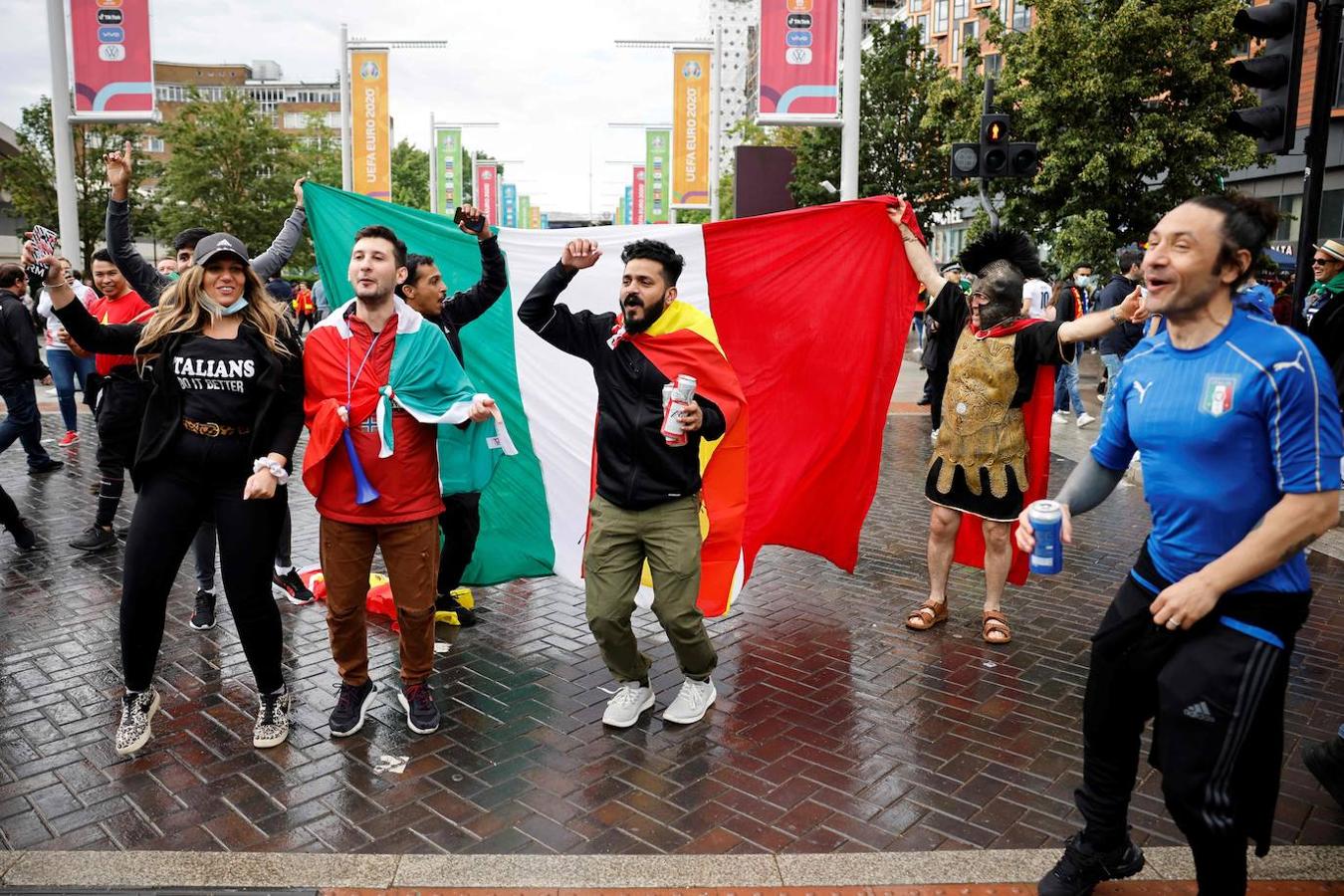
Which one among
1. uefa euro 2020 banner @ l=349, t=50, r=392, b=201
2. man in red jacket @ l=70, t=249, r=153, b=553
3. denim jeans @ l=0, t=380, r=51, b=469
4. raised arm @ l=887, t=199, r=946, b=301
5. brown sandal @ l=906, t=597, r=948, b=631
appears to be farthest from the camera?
uefa euro 2020 banner @ l=349, t=50, r=392, b=201

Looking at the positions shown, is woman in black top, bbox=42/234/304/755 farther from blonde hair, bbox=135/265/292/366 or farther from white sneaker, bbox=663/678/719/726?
white sneaker, bbox=663/678/719/726

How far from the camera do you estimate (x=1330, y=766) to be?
3.78 m

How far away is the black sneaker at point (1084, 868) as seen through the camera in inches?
125

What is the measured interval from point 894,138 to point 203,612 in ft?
89.7

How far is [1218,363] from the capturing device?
275 cm

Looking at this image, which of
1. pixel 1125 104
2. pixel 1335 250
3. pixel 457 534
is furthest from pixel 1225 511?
pixel 1125 104

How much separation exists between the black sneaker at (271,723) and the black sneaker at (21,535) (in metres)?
3.92

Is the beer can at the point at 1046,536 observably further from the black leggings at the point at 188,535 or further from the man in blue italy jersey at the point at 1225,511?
the black leggings at the point at 188,535

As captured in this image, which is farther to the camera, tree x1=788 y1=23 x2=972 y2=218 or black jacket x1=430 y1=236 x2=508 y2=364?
tree x1=788 y1=23 x2=972 y2=218

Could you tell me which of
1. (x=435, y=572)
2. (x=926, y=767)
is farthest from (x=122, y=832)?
(x=926, y=767)

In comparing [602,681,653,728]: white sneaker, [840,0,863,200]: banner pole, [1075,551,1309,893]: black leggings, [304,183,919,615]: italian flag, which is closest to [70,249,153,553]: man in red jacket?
[304,183,919,615]: italian flag

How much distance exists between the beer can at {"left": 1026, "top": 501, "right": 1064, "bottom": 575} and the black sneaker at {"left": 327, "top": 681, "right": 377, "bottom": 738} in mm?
2793

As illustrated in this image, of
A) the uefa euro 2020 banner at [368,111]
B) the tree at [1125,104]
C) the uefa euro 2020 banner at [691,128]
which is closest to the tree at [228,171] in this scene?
the uefa euro 2020 banner at [368,111]

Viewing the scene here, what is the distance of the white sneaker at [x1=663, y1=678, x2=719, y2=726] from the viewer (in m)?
4.59
